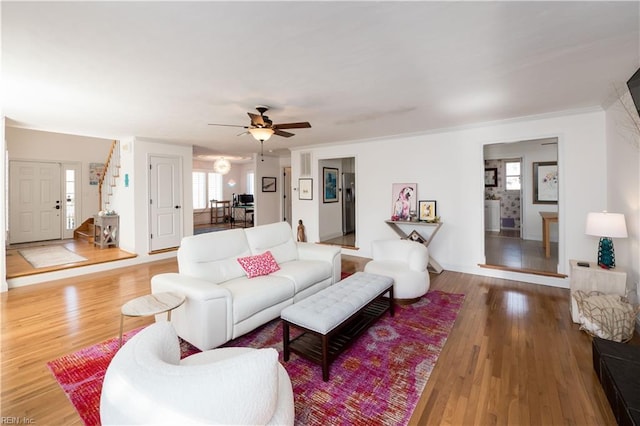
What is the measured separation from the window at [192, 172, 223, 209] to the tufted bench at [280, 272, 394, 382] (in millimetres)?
9499

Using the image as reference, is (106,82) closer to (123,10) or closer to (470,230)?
(123,10)

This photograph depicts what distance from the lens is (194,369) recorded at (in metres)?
0.96

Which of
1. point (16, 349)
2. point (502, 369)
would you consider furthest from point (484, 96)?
A: point (16, 349)

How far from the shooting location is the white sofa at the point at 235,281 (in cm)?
237

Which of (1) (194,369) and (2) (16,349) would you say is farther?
(2) (16,349)

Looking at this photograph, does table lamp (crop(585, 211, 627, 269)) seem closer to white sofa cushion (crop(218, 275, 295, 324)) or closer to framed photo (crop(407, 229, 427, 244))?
framed photo (crop(407, 229, 427, 244))

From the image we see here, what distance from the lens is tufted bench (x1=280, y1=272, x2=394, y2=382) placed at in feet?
7.01

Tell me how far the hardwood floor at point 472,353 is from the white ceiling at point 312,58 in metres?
2.43

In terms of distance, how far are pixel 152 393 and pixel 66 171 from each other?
29.6 ft

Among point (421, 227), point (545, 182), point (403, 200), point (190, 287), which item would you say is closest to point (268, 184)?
point (403, 200)

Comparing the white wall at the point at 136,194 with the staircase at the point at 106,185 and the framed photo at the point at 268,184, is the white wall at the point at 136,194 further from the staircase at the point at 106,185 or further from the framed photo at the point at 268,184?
the framed photo at the point at 268,184

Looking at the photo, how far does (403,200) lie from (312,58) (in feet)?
12.1

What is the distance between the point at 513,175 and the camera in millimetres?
7840

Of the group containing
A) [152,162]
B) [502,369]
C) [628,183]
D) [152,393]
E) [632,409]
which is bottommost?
[502,369]
